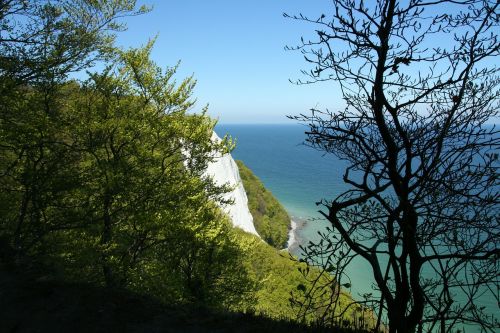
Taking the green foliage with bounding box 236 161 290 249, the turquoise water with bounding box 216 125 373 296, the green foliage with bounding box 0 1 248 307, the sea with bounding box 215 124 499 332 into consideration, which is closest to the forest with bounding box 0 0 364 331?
the green foliage with bounding box 0 1 248 307

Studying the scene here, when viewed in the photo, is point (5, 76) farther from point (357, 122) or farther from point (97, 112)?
point (357, 122)

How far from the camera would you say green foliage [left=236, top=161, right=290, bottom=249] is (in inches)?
2266

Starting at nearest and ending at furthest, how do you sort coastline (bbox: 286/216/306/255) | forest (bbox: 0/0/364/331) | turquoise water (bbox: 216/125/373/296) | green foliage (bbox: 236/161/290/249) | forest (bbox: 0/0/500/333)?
forest (bbox: 0/0/500/333), forest (bbox: 0/0/364/331), turquoise water (bbox: 216/125/373/296), coastline (bbox: 286/216/306/255), green foliage (bbox: 236/161/290/249)

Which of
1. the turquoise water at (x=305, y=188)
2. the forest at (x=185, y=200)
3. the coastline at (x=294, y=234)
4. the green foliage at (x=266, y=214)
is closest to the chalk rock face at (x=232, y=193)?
the turquoise water at (x=305, y=188)

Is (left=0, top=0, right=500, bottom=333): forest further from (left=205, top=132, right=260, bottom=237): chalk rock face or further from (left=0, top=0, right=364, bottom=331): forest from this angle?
(left=205, top=132, right=260, bottom=237): chalk rock face

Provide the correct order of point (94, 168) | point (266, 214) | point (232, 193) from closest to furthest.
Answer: point (94, 168), point (232, 193), point (266, 214)

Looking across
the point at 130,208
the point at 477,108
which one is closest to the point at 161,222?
the point at 130,208

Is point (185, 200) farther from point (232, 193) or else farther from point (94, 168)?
point (232, 193)

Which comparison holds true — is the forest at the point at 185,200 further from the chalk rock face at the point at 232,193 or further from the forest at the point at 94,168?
the chalk rock face at the point at 232,193

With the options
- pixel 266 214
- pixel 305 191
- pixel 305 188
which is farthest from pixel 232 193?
pixel 305 188

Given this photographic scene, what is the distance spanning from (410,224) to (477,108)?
143 cm

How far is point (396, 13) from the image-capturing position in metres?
3.51

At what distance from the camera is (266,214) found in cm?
6425

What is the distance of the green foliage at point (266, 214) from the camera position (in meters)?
57.6
